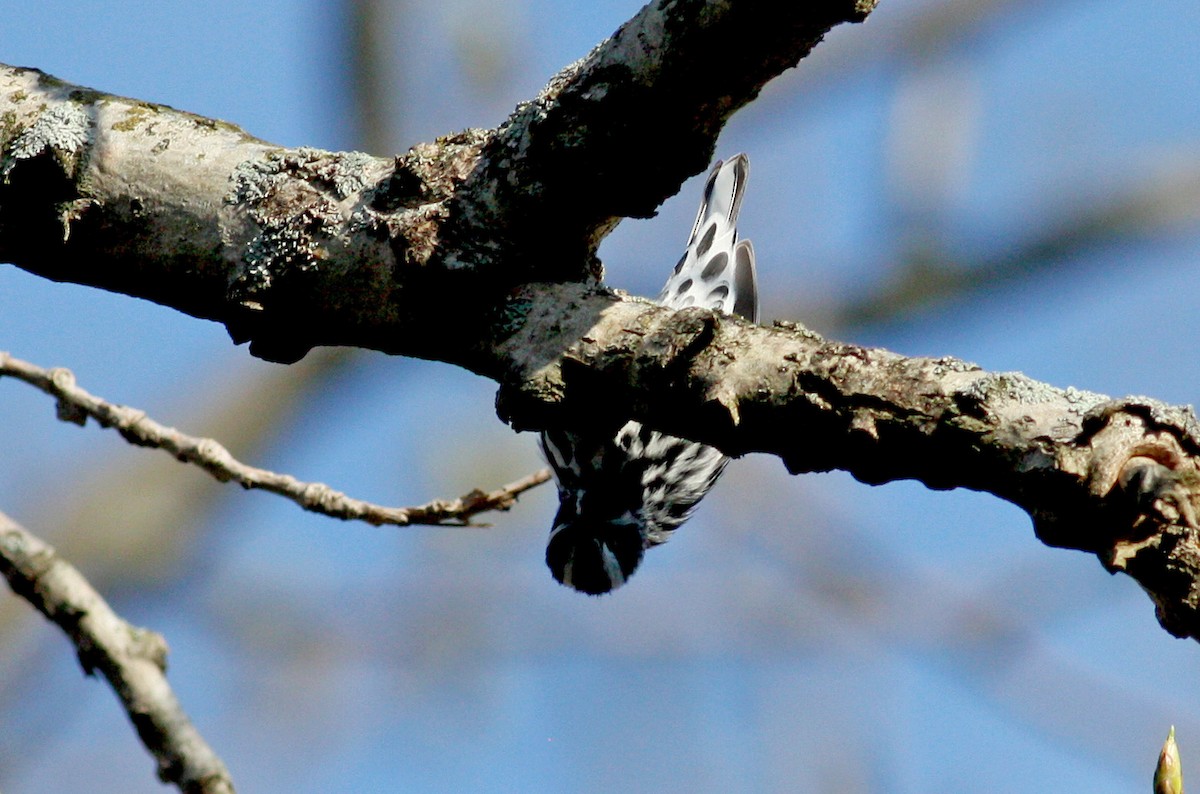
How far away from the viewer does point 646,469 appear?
468 cm

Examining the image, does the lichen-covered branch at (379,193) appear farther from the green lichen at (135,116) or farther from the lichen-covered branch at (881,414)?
the lichen-covered branch at (881,414)

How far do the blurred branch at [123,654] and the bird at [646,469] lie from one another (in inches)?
79.5

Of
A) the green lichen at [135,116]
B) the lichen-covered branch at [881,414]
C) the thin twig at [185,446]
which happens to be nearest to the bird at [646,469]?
the thin twig at [185,446]

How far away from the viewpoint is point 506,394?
1.70m

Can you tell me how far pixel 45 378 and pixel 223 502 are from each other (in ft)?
18.1

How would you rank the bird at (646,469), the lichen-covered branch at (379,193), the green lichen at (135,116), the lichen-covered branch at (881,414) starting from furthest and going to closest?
the bird at (646,469)
the green lichen at (135,116)
the lichen-covered branch at (379,193)
the lichen-covered branch at (881,414)

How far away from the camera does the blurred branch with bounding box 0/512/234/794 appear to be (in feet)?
4.80

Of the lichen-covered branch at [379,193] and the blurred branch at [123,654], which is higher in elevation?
the lichen-covered branch at [379,193]

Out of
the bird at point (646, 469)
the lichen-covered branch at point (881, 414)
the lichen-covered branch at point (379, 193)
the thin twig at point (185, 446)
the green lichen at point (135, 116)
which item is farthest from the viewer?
the bird at point (646, 469)

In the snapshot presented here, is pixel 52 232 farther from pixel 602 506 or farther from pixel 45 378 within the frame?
pixel 602 506

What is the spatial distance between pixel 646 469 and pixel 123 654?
317cm

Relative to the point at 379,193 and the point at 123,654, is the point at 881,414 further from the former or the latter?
the point at 123,654

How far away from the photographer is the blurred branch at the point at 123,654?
1.46 m

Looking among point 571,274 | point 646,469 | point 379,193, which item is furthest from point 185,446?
point 646,469
